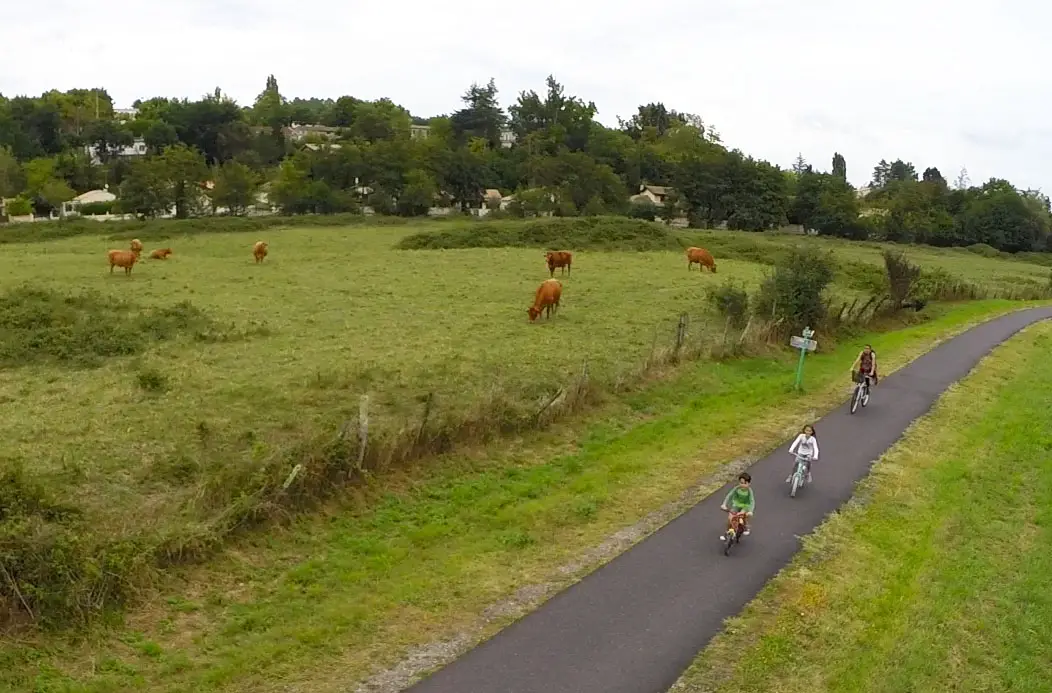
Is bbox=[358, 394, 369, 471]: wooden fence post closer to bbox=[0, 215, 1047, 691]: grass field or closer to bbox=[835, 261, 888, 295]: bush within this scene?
bbox=[0, 215, 1047, 691]: grass field

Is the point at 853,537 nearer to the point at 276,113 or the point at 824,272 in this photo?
the point at 824,272

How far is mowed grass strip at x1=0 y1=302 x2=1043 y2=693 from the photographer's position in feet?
32.7

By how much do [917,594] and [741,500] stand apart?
2876 mm

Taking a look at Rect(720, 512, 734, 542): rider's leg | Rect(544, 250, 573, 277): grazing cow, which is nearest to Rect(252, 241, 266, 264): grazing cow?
Rect(544, 250, 573, 277): grazing cow

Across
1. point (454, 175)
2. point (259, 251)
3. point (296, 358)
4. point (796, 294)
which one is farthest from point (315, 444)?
point (454, 175)

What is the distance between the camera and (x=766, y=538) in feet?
47.3

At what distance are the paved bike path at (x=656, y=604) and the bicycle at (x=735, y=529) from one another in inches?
6.0

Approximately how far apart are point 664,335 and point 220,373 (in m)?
14.5

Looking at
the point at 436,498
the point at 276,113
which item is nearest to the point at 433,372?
the point at 436,498

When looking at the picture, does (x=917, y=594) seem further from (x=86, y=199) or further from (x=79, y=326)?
(x=86, y=199)

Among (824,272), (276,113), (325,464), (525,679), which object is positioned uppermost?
(276,113)

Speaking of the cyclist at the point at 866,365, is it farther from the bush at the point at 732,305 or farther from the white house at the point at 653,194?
the white house at the point at 653,194

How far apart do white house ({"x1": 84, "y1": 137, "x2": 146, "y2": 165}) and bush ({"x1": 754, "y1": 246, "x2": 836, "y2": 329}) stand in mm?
105655

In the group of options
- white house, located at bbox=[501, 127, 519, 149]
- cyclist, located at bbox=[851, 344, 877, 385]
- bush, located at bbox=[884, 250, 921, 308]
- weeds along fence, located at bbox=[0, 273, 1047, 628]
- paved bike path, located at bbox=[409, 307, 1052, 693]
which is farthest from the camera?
white house, located at bbox=[501, 127, 519, 149]
